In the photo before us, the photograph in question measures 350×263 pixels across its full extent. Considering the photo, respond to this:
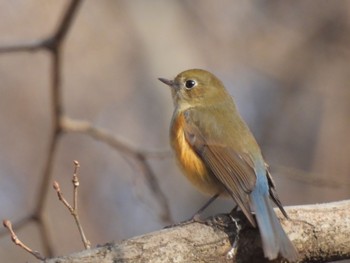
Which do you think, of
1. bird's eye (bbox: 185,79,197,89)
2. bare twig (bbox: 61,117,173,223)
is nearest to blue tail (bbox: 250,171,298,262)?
bird's eye (bbox: 185,79,197,89)

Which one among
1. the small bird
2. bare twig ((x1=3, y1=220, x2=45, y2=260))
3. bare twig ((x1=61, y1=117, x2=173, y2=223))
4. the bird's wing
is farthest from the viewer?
bare twig ((x1=61, y1=117, x2=173, y2=223))

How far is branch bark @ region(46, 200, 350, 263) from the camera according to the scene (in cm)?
401

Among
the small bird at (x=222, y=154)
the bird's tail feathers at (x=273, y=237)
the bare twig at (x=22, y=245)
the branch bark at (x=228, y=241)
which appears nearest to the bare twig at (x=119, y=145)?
the small bird at (x=222, y=154)

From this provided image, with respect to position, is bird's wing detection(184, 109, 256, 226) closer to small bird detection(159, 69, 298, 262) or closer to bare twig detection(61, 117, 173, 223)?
small bird detection(159, 69, 298, 262)

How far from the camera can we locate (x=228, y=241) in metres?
4.29

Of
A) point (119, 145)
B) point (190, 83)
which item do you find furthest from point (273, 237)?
point (119, 145)

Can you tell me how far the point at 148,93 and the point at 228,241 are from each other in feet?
18.3

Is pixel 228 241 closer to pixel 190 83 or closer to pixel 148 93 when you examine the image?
pixel 190 83

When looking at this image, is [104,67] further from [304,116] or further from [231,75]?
[304,116]

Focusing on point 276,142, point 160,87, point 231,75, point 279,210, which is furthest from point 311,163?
point 279,210

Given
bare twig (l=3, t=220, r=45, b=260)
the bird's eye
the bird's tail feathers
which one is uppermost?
the bird's eye

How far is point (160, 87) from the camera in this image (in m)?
9.22

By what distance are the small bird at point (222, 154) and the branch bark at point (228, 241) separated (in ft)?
0.38

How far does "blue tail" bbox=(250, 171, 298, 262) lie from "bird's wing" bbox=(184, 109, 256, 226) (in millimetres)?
73
